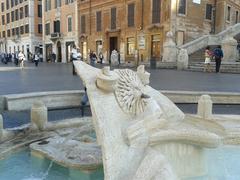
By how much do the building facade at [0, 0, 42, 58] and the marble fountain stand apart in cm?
4692

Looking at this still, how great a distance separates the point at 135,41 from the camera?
1198 inches

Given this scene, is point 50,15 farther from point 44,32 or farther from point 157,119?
point 157,119

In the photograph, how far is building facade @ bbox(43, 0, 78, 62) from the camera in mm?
39500

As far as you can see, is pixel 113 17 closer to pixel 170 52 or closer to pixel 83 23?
pixel 83 23

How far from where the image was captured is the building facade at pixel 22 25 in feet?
161

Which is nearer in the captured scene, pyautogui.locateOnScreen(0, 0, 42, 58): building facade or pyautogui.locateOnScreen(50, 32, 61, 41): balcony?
pyautogui.locateOnScreen(50, 32, 61, 41): balcony

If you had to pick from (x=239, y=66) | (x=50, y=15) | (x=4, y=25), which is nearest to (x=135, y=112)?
(x=239, y=66)

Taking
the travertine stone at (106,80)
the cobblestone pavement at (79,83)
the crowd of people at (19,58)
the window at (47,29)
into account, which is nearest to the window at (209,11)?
the crowd of people at (19,58)

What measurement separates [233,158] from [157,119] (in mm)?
1541

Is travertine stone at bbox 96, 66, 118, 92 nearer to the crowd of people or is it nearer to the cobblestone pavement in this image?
the cobblestone pavement

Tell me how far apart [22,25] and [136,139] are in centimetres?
5338

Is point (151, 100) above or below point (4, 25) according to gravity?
below

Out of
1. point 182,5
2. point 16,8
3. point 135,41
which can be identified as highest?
point 16,8

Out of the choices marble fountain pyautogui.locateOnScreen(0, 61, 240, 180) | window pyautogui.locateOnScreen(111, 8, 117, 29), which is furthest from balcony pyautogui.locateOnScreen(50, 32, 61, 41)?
marble fountain pyautogui.locateOnScreen(0, 61, 240, 180)
